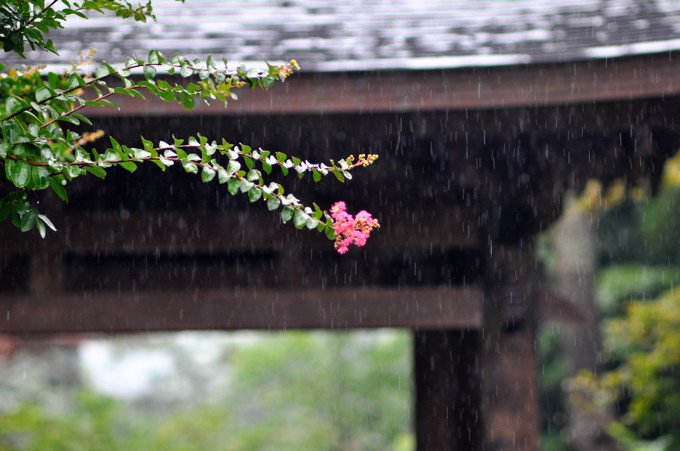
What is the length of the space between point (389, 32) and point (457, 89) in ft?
1.92

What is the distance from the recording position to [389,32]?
276cm

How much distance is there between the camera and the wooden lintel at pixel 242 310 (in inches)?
110

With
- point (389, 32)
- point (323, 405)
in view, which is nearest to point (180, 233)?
point (389, 32)

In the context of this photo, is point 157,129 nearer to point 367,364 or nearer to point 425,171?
point 425,171

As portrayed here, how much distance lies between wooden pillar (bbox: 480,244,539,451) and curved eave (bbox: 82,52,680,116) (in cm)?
84

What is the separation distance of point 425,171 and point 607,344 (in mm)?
6667

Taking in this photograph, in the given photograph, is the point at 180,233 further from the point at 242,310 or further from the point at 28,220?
the point at 28,220

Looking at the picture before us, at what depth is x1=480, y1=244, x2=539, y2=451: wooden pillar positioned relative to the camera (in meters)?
2.94

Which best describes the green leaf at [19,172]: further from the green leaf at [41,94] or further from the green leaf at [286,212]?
the green leaf at [286,212]

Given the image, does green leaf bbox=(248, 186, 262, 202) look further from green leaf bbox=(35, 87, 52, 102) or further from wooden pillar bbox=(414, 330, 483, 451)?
wooden pillar bbox=(414, 330, 483, 451)

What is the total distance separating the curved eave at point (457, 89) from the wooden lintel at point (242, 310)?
2.81ft

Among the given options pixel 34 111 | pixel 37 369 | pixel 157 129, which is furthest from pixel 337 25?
pixel 37 369

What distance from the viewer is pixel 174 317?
9.25ft

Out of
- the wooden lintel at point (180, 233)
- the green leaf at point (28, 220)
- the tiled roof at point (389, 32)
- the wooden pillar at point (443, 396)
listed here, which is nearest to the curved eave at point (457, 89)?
the tiled roof at point (389, 32)
